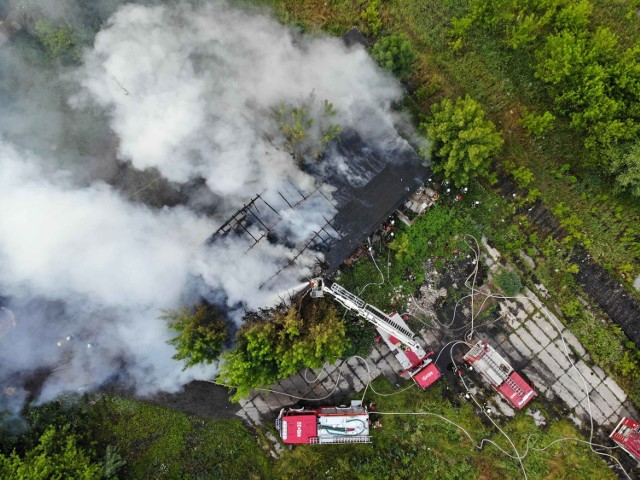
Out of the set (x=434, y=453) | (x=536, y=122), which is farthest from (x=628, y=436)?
(x=536, y=122)

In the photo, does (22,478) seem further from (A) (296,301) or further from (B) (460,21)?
(B) (460,21)

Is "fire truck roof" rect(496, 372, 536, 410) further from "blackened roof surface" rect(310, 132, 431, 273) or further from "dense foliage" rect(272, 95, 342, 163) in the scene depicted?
"dense foliage" rect(272, 95, 342, 163)

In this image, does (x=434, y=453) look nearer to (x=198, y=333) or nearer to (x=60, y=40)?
(x=198, y=333)

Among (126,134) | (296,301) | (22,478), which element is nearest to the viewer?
(22,478)

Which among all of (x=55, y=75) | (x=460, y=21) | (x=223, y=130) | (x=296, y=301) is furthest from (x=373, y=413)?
(x=55, y=75)

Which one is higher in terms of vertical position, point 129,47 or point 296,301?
point 129,47

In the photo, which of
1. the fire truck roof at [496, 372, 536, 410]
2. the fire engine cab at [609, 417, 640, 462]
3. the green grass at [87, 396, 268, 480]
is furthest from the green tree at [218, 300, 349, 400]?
the fire engine cab at [609, 417, 640, 462]
